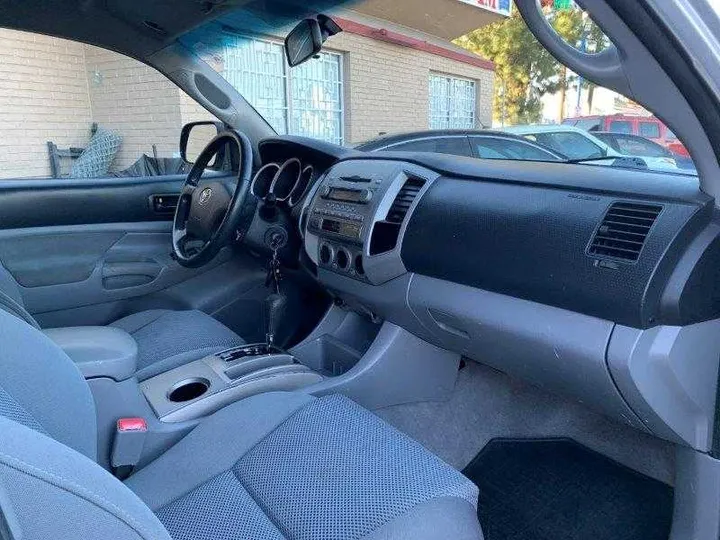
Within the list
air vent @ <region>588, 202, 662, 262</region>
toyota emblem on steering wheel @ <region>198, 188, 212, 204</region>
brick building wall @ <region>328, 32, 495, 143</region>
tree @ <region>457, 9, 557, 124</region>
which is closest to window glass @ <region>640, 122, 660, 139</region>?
air vent @ <region>588, 202, 662, 262</region>

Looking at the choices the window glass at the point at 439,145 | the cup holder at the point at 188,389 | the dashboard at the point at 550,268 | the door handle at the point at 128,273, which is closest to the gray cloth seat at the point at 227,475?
the cup holder at the point at 188,389

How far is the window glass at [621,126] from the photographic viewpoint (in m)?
1.72

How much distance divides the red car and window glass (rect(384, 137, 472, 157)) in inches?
15.4

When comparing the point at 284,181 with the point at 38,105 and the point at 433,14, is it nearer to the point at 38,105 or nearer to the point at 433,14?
the point at 433,14

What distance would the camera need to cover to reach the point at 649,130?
4.94ft

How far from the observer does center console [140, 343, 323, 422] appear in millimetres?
1622

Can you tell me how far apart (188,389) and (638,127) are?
137 centimetres

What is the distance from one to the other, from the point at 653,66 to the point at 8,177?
2.54 meters

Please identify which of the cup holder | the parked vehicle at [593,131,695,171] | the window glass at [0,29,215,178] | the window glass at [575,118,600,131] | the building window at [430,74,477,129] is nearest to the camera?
the parked vehicle at [593,131,695,171]

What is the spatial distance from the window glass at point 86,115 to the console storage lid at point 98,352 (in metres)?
1.31

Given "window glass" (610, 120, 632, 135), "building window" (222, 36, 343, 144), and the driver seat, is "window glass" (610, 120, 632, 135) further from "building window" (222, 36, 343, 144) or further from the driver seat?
the driver seat

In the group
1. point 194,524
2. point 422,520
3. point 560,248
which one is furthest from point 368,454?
point 560,248

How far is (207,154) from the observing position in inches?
95.0

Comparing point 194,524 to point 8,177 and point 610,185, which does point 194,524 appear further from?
point 8,177
